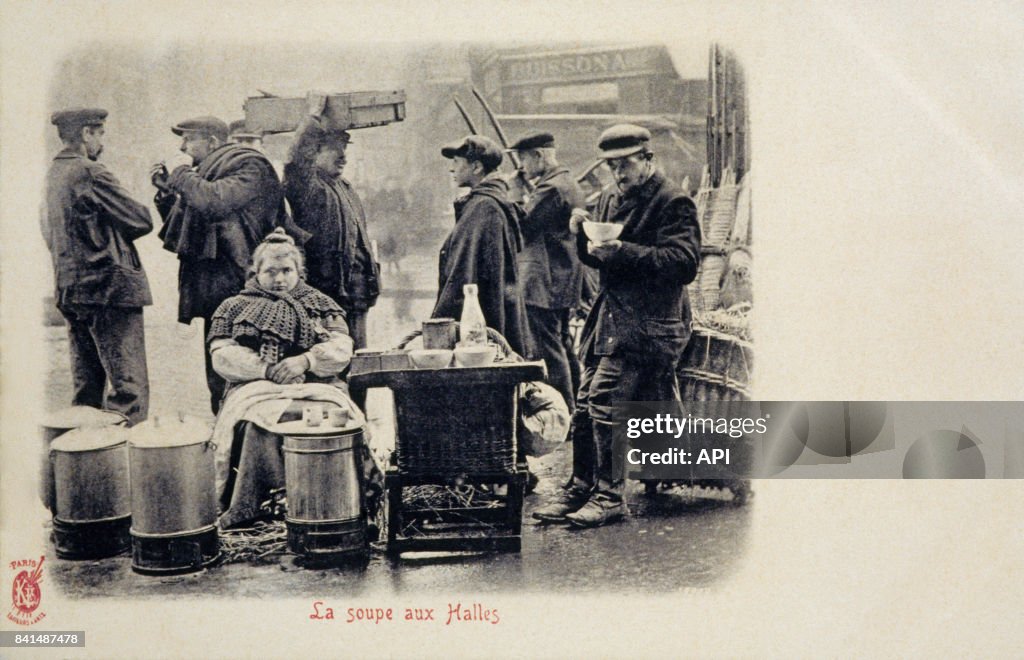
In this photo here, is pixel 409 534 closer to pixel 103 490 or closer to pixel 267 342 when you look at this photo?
pixel 267 342

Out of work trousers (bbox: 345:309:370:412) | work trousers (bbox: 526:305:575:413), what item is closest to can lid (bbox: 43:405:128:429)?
work trousers (bbox: 345:309:370:412)

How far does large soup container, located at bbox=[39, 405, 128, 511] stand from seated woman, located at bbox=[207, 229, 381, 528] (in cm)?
53

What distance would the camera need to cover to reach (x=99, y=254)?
12.0ft

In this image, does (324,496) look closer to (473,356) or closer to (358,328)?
(358,328)

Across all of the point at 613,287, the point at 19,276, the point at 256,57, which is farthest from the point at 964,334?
the point at 19,276

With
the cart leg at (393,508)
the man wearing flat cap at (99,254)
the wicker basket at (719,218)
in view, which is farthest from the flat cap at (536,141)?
the man wearing flat cap at (99,254)

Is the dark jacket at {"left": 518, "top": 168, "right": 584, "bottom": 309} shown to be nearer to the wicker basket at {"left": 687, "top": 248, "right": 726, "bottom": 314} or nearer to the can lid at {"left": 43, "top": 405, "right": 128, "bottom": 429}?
the wicker basket at {"left": 687, "top": 248, "right": 726, "bottom": 314}

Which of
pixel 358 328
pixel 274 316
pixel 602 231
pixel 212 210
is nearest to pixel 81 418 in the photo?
pixel 274 316

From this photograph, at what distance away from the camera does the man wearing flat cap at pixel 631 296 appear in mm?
3594

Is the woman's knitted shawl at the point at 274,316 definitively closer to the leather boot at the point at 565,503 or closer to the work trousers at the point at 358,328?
the work trousers at the point at 358,328

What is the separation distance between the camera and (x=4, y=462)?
12.2 ft

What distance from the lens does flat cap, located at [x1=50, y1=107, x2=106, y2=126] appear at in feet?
12.1

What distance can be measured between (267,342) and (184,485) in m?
0.72

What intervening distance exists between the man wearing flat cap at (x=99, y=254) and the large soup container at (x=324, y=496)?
0.83m
